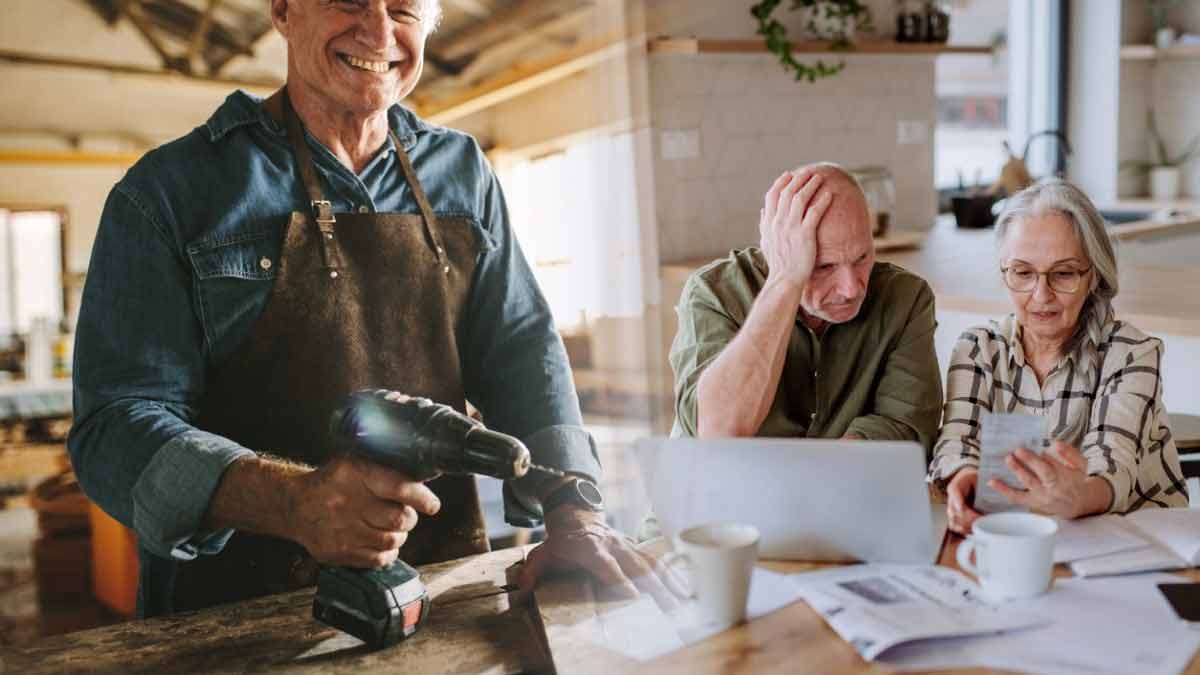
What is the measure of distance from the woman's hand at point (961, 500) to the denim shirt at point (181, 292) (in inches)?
28.5

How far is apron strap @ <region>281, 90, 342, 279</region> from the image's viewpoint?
125 cm

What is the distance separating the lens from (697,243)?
12.1 ft

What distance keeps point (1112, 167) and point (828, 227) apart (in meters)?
3.70

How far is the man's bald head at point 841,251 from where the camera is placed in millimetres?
1703

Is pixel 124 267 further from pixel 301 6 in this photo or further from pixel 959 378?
pixel 959 378

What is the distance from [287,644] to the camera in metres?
1.27

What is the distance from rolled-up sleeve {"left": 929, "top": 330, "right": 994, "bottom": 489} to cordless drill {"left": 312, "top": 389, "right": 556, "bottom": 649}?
2.26 ft

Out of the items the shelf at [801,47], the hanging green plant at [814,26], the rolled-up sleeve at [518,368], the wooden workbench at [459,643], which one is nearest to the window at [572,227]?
the rolled-up sleeve at [518,368]

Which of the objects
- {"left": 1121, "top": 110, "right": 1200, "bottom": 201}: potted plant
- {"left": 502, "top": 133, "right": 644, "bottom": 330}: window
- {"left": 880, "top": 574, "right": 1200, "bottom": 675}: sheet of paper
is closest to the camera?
{"left": 880, "top": 574, "right": 1200, "bottom": 675}: sheet of paper

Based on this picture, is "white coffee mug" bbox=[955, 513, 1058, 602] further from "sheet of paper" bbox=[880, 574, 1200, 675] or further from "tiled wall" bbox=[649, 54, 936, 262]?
"tiled wall" bbox=[649, 54, 936, 262]

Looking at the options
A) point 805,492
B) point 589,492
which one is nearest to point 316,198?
point 589,492

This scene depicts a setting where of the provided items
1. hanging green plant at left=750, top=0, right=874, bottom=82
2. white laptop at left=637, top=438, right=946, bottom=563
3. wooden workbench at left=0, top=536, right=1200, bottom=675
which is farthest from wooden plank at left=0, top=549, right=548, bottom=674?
hanging green plant at left=750, top=0, right=874, bottom=82

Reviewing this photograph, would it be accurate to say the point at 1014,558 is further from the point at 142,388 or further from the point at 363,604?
the point at 142,388

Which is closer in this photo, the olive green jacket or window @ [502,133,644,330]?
window @ [502,133,644,330]
